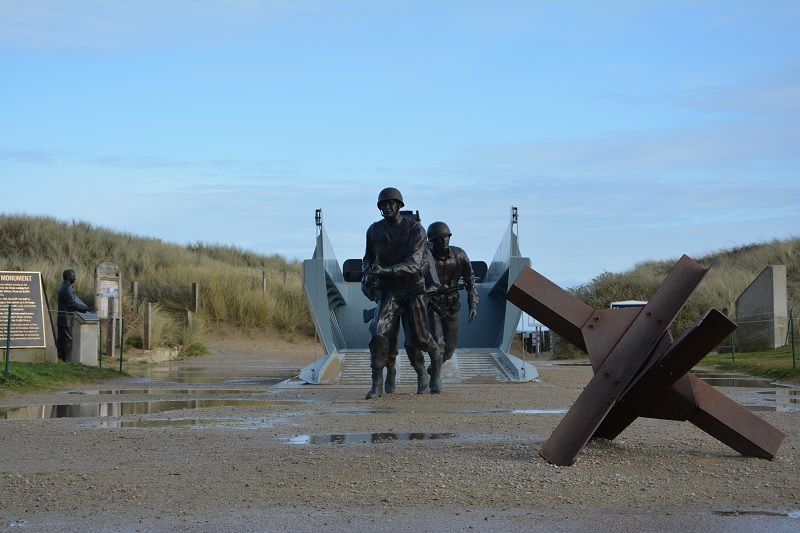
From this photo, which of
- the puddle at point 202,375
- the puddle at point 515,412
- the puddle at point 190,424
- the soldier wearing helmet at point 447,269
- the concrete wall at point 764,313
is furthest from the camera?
the concrete wall at point 764,313

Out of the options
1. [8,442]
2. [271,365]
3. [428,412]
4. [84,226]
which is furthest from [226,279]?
[8,442]

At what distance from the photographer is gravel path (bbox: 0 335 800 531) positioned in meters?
5.29

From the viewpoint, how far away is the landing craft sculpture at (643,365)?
6.71m

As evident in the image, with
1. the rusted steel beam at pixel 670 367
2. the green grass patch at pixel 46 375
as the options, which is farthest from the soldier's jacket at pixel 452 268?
the rusted steel beam at pixel 670 367

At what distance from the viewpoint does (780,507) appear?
220 inches

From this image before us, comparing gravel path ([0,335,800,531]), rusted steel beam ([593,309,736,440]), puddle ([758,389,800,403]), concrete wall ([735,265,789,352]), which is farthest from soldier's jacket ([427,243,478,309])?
concrete wall ([735,265,789,352])

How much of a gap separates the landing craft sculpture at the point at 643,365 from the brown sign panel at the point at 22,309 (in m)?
12.8

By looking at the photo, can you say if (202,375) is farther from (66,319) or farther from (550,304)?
(550,304)

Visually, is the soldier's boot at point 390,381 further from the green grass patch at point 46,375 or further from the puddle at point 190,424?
the green grass patch at point 46,375

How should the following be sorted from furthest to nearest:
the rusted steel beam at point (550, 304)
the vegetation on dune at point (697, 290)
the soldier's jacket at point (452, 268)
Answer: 1. the vegetation on dune at point (697, 290)
2. the soldier's jacket at point (452, 268)
3. the rusted steel beam at point (550, 304)

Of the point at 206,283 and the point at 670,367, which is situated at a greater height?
the point at 206,283

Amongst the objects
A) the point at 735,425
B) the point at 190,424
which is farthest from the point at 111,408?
the point at 735,425

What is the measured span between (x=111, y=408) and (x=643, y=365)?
7.19m

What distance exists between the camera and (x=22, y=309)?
18.2 metres
